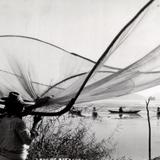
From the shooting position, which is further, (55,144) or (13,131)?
(55,144)

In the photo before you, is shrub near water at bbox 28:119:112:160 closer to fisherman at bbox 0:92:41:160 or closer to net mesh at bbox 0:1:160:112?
net mesh at bbox 0:1:160:112

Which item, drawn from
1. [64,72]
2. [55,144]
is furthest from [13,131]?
[55,144]

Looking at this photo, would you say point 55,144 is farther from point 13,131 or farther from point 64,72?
point 13,131

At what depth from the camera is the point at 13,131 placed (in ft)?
10.5

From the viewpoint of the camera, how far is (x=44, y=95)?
12.4 ft

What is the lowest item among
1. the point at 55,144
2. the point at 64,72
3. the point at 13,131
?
the point at 13,131

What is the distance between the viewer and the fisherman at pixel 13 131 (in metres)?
3.19

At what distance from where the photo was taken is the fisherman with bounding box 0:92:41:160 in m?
3.19

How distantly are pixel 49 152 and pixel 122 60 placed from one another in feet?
11.3

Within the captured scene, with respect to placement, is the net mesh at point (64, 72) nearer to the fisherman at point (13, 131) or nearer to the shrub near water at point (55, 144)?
the fisherman at point (13, 131)

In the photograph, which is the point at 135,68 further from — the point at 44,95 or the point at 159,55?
the point at 44,95

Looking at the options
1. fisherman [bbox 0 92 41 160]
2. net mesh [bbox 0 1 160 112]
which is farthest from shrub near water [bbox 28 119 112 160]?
fisherman [bbox 0 92 41 160]

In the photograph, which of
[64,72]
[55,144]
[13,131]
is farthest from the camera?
[55,144]

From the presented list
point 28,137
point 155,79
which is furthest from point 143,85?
point 28,137
